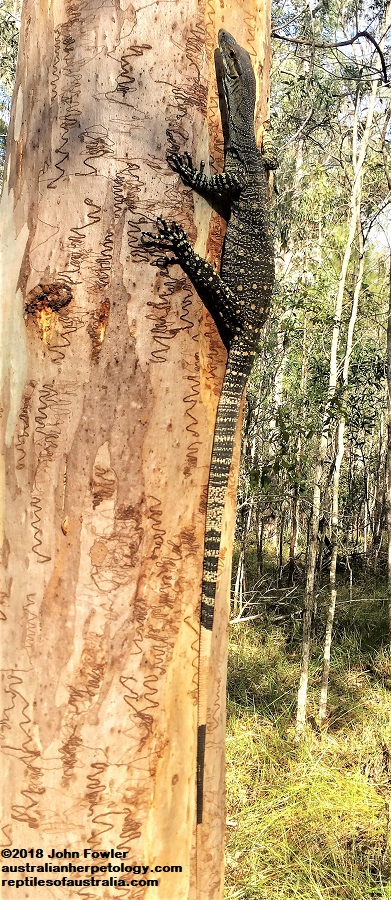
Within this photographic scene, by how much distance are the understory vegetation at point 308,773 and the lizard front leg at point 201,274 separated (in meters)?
2.73

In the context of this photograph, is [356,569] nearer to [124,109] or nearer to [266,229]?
[266,229]

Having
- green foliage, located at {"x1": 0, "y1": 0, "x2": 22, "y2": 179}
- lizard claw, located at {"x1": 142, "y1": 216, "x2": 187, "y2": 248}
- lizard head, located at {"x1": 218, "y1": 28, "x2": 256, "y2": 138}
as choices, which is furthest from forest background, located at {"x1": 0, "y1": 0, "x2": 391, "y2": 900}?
green foliage, located at {"x1": 0, "y1": 0, "x2": 22, "y2": 179}

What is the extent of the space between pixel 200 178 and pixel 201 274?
0.58 feet

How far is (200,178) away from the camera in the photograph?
122 cm

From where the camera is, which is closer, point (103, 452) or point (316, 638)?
point (103, 452)

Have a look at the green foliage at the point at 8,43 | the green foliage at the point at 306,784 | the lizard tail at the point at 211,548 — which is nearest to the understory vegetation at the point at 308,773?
the green foliage at the point at 306,784

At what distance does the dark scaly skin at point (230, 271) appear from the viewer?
1.21 m

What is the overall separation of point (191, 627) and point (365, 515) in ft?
27.9

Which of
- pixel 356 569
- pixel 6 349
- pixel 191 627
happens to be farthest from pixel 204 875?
pixel 356 569

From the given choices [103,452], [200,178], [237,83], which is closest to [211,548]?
[103,452]

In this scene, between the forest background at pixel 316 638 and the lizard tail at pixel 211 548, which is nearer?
the lizard tail at pixel 211 548

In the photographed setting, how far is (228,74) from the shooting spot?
126 centimetres

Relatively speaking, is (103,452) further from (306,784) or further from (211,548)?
(306,784)

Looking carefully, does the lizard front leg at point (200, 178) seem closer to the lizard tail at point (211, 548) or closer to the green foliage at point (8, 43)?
the lizard tail at point (211, 548)
